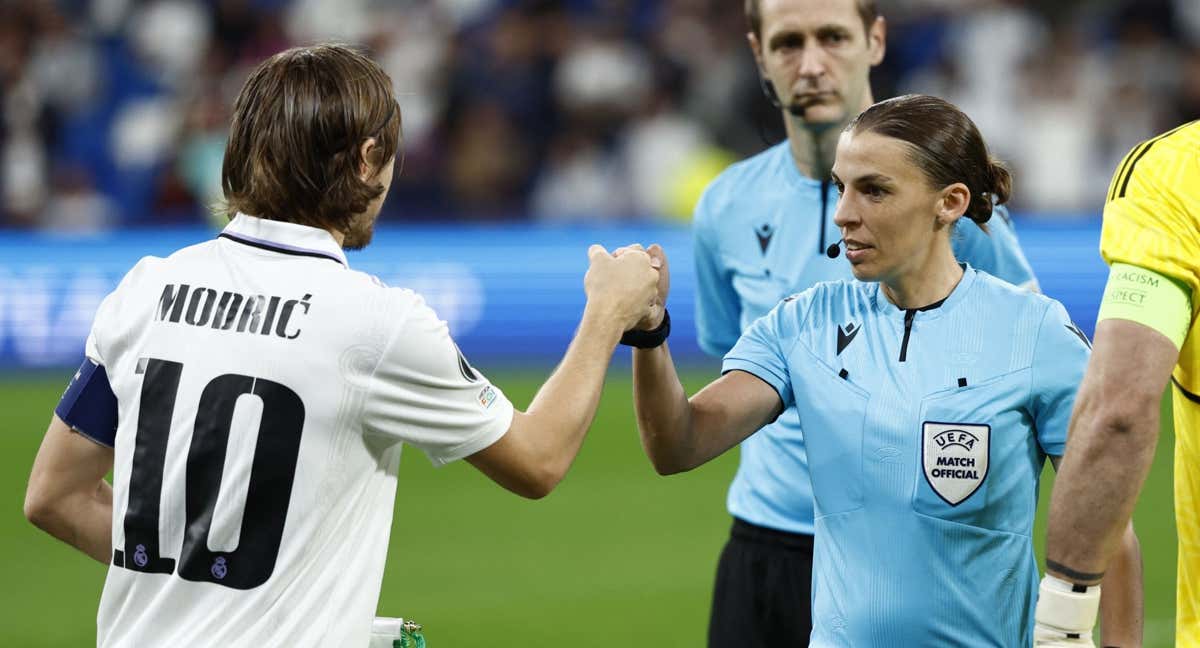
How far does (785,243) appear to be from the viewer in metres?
4.54

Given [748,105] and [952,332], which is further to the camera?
[748,105]

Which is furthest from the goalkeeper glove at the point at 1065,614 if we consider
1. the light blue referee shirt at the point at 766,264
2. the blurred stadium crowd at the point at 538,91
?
the blurred stadium crowd at the point at 538,91

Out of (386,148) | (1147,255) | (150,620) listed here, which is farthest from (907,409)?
(150,620)

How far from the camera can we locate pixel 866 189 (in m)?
3.27

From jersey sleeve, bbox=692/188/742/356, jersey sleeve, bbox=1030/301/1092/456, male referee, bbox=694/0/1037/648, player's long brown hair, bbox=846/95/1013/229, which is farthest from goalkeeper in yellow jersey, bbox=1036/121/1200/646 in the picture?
jersey sleeve, bbox=692/188/742/356

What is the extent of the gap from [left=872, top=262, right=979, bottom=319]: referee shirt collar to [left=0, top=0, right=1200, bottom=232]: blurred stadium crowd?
1057cm

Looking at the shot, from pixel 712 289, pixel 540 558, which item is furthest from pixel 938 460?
pixel 540 558

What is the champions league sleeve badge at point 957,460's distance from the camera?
10.2ft

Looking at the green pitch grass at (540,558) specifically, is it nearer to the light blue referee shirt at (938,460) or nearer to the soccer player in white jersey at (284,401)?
the light blue referee shirt at (938,460)

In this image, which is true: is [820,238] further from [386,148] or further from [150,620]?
[150,620]

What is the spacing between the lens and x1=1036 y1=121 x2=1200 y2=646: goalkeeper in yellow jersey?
8.45ft

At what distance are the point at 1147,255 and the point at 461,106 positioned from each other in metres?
12.7

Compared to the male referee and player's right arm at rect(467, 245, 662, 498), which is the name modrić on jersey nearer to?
player's right arm at rect(467, 245, 662, 498)

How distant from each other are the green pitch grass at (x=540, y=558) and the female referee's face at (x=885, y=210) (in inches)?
160
